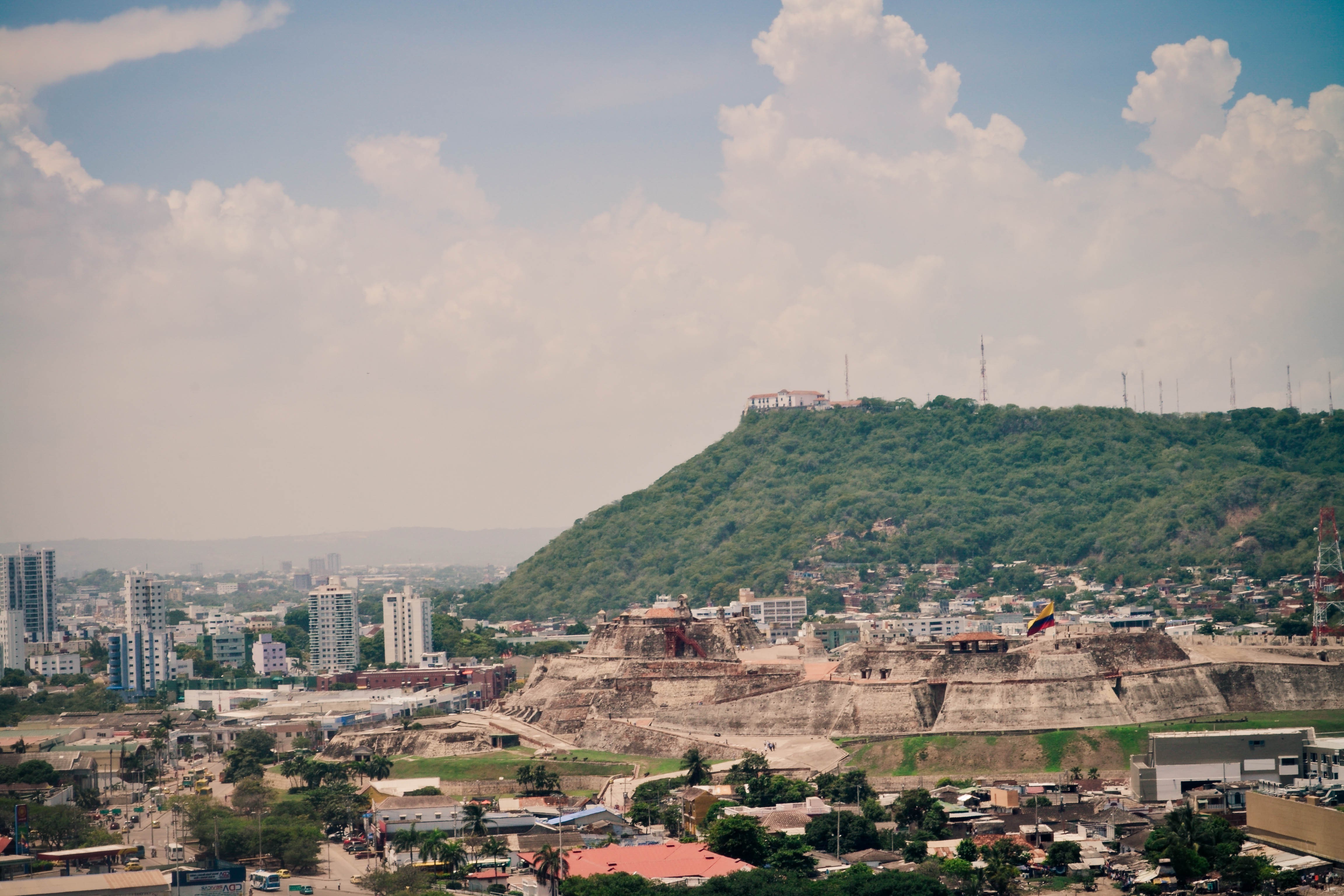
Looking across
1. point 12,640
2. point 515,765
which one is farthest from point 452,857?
point 12,640

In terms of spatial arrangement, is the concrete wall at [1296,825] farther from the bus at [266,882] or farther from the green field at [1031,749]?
the bus at [266,882]

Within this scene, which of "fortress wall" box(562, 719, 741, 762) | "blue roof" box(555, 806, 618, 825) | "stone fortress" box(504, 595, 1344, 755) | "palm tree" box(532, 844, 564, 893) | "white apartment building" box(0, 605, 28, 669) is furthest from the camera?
"white apartment building" box(0, 605, 28, 669)

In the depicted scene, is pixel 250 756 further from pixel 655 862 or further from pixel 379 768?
pixel 655 862

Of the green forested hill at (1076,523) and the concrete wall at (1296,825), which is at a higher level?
the green forested hill at (1076,523)

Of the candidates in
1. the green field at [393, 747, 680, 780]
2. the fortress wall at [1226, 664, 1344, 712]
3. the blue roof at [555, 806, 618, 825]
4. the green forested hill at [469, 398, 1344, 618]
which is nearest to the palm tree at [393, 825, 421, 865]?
the blue roof at [555, 806, 618, 825]

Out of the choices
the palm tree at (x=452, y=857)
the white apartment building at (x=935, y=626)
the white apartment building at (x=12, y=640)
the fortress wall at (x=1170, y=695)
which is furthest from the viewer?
the white apartment building at (x=12, y=640)

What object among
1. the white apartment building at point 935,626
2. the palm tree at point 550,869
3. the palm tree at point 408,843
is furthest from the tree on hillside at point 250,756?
the white apartment building at point 935,626

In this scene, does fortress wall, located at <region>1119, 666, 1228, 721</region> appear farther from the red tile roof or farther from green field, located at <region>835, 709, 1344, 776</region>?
the red tile roof
